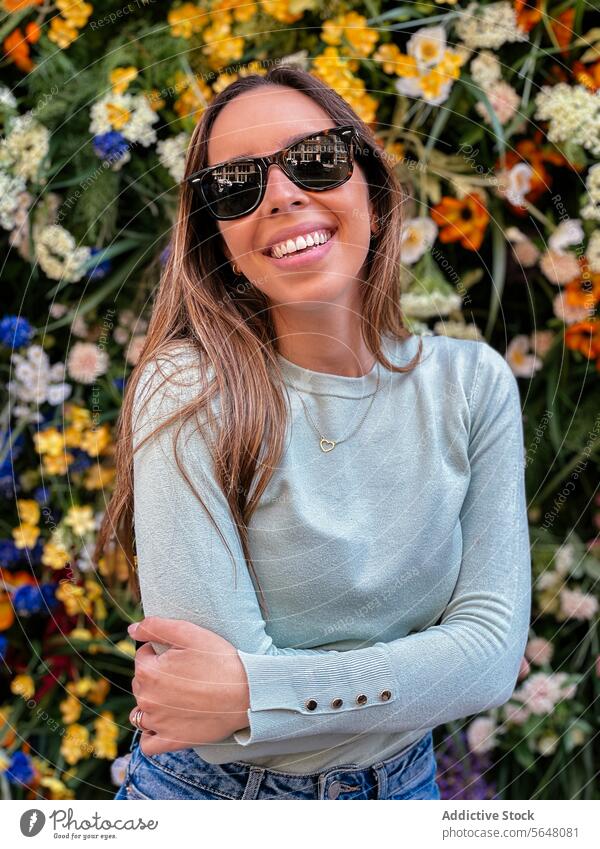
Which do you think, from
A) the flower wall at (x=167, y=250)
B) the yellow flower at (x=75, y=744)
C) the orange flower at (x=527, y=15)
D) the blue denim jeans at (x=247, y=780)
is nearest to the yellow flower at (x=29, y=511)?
the flower wall at (x=167, y=250)

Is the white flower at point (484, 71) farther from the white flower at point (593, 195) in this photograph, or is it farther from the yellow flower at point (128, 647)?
the yellow flower at point (128, 647)

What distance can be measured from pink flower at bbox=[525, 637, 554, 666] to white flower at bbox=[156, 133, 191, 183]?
1.13 metres

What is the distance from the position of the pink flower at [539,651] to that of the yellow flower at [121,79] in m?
1.32

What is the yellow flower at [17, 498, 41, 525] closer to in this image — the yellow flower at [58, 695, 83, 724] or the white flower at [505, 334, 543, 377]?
the yellow flower at [58, 695, 83, 724]

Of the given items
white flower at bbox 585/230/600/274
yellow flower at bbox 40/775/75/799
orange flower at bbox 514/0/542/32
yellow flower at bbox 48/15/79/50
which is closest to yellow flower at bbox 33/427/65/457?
yellow flower at bbox 40/775/75/799

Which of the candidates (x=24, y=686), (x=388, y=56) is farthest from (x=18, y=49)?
(x=24, y=686)

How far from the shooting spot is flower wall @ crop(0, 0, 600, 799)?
165 cm

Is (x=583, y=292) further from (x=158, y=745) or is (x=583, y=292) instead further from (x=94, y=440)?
(x=158, y=745)

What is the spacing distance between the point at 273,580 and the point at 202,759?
223mm

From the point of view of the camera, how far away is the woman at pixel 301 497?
3.12 feet

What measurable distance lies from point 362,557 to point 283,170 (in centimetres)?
46

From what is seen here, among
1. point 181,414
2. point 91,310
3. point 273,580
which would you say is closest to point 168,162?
point 91,310

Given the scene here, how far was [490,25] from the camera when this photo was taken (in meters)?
1.63
